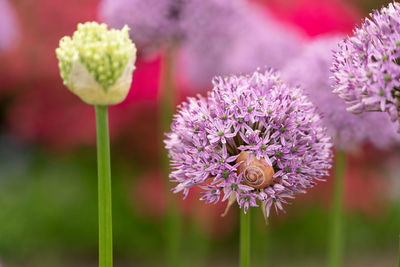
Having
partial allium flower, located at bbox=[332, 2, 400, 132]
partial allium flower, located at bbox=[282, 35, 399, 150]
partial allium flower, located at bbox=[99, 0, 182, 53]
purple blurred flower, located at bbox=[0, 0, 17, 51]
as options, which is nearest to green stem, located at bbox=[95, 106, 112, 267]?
partial allium flower, located at bbox=[332, 2, 400, 132]

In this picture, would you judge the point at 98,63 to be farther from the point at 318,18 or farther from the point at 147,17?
the point at 318,18

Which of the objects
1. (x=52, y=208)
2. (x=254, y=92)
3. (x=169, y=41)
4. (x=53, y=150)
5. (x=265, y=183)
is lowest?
(x=52, y=208)

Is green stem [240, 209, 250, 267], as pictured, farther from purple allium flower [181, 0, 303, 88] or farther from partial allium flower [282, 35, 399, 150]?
purple allium flower [181, 0, 303, 88]

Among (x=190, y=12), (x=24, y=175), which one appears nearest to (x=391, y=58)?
(x=190, y=12)

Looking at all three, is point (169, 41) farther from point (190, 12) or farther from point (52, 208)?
point (52, 208)

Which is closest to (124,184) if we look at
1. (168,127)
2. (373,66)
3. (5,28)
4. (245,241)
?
(5,28)

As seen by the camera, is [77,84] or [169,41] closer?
[77,84]

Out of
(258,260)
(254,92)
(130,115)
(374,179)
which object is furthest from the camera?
(374,179)
